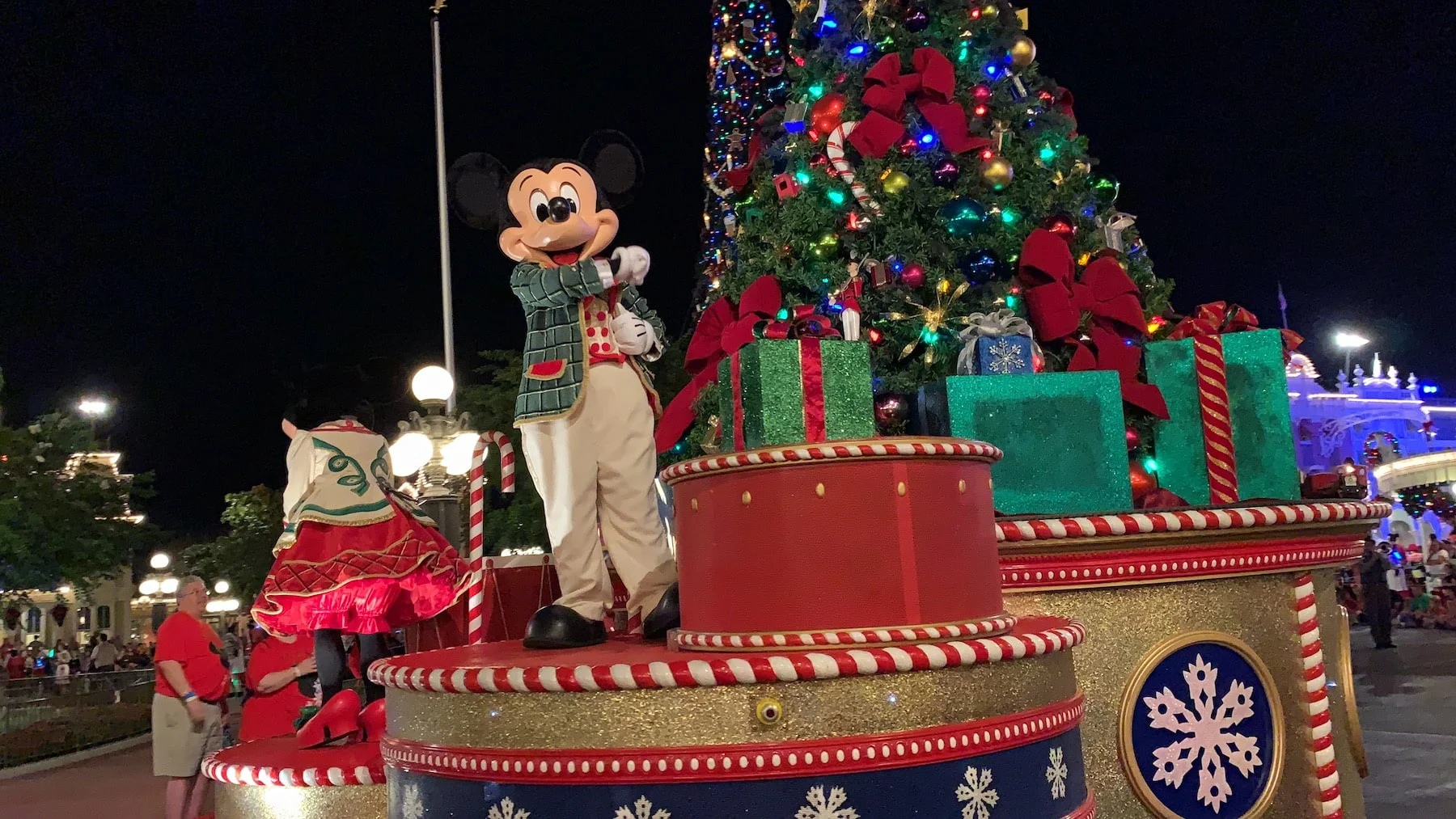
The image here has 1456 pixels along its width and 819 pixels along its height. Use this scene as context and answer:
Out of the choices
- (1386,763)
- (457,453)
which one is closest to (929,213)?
(457,453)

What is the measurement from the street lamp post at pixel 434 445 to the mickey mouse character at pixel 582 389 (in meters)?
3.63

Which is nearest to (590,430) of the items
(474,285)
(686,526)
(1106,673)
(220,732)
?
(686,526)

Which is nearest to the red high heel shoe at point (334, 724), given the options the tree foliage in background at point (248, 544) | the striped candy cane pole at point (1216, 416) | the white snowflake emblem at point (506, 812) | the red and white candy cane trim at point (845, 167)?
the white snowflake emblem at point (506, 812)

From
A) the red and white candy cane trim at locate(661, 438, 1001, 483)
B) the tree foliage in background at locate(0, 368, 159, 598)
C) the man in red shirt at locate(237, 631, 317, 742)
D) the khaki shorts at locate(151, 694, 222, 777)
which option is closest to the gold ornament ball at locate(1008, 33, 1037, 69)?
the red and white candy cane trim at locate(661, 438, 1001, 483)

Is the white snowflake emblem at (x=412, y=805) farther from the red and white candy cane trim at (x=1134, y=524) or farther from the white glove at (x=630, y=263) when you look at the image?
the red and white candy cane trim at (x=1134, y=524)

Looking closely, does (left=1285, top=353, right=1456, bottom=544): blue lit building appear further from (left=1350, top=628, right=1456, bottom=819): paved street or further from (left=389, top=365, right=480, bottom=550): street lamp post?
(left=389, top=365, right=480, bottom=550): street lamp post

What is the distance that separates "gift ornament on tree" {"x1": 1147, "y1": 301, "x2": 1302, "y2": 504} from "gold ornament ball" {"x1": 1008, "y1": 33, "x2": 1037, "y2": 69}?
7.15 ft

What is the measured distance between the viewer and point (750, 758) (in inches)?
77.9

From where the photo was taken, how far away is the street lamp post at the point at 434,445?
22.7 feet

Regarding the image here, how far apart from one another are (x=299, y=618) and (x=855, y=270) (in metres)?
2.85

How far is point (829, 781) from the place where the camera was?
1.98 meters

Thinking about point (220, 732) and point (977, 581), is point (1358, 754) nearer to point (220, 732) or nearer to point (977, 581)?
point (977, 581)

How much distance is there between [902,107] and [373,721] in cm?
367

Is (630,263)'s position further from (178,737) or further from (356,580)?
(178,737)
